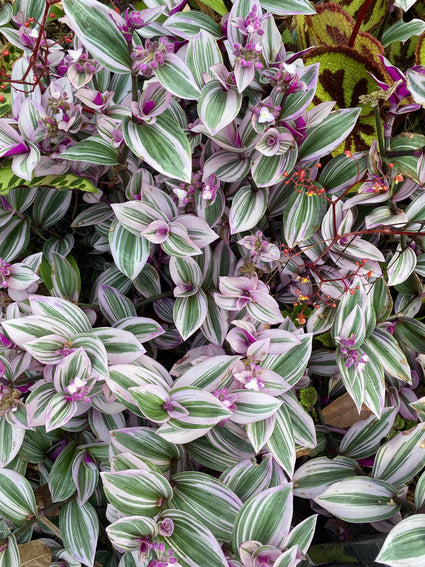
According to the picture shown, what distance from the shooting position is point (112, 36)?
2.60 ft

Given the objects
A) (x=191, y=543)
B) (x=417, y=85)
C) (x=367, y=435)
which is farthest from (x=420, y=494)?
(x=417, y=85)

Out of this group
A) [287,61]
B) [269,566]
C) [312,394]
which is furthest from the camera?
[312,394]

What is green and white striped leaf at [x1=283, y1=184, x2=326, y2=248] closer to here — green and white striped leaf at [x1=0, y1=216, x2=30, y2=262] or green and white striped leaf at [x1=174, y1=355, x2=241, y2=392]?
green and white striped leaf at [x1=174, y1=355, x2=241, y2=392]

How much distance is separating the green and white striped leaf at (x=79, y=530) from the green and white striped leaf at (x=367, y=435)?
52 centimetres

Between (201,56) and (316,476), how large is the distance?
81 cm

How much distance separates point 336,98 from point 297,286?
0.45 metres

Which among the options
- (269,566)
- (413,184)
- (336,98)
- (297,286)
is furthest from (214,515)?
(336,98)

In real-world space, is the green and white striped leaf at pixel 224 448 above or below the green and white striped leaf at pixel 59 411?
below

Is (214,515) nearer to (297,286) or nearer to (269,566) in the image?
(269,566)

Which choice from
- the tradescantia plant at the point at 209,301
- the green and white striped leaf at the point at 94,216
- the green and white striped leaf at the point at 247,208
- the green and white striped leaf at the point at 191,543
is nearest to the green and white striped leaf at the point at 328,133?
the tradescantia plant at the point at 209,301

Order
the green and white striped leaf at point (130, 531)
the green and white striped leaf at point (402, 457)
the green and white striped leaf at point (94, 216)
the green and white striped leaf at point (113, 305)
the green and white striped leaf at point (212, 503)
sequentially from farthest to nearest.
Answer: the green and white striped leaf at point (94, 216) < the green and white striped leaf at point (113, 305) < the green and white striped leaf at point (402, 457) < the green and white striped leaf at point (212, 503) < the green and white striped leaf at point (130, 531)

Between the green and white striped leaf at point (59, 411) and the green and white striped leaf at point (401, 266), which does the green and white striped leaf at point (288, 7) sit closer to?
the green and white striped leaf at point (401, 266)

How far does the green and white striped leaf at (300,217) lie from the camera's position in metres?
0.96

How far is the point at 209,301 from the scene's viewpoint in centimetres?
102
